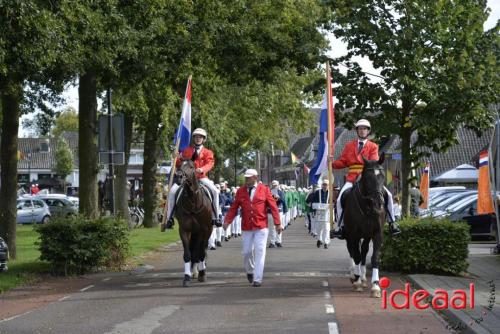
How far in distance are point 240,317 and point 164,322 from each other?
103cm

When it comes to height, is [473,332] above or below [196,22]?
below

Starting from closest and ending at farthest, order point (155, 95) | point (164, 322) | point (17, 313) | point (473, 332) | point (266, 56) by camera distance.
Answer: point (473, 332) → point (164, 322) → point (17, 313) → point (266, 56) → point (155, 95)

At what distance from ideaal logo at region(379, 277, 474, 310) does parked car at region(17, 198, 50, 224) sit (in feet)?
123

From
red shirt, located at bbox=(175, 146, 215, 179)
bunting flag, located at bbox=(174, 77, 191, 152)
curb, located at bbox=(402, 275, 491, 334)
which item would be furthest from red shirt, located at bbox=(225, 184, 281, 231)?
curb, located at bbox=(402, 275, 491, 334)

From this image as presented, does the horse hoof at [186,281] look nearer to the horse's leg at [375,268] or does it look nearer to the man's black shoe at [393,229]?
the horse's leg at [375,268]

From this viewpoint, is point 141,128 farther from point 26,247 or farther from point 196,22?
point 196,22

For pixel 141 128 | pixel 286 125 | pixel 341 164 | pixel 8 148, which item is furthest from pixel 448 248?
pixel 286 125

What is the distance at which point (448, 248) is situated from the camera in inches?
680

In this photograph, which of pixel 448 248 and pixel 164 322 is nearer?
pixel 164 322

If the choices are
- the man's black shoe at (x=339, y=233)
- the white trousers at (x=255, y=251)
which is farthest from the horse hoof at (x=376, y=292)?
the white trousers at (x=255, y=251)

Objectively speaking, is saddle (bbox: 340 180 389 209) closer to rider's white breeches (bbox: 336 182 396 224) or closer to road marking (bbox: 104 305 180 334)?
rider's white breeches (bbox: 336 182 396 224)

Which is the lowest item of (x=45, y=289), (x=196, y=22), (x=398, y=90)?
(x=45, y=289)

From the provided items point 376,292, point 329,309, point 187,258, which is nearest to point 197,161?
point 187,258

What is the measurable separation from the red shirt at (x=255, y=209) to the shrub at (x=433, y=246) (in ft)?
8.86
